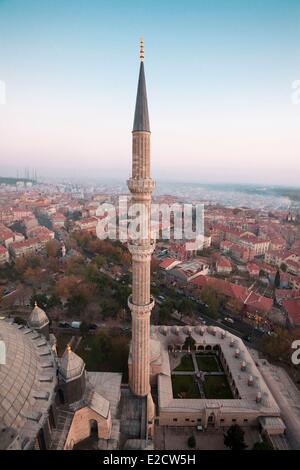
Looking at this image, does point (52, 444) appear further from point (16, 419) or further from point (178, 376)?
point (178, 376)

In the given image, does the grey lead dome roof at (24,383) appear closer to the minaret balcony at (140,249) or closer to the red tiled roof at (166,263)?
the minaret balcony at (140,249)

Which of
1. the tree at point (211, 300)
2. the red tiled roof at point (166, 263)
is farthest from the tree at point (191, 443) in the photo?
the red tiled roof at point (166, 263)

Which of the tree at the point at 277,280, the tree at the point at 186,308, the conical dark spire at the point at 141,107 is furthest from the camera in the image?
the tree at the point at 277,280

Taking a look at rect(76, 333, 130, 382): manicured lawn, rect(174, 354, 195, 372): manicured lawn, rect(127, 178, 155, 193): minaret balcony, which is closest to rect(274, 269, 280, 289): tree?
rect(174, 354, 195, 372): manicured lawn

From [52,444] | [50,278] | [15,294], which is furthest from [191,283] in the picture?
[52,444]

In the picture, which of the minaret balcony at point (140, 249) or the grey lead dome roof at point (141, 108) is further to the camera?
the minaret balcony at point (140, 249)

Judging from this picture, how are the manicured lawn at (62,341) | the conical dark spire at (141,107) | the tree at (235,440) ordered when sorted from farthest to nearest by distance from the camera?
the manicured lawn at (62,341)
the tree at (235,440)
the conical dark spire at (141,107)
